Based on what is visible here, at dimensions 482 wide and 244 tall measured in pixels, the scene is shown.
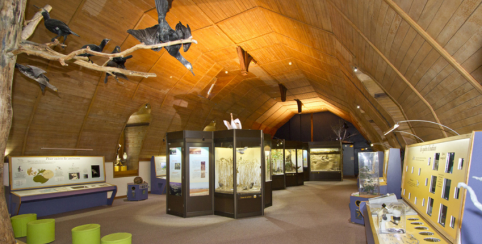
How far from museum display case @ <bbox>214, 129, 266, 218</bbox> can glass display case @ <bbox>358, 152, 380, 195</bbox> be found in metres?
2.45

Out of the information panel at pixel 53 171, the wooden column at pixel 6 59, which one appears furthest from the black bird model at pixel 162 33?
the information panel at pixel 53 171

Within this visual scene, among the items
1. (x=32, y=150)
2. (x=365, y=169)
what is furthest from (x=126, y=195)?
(x=365, y=169)

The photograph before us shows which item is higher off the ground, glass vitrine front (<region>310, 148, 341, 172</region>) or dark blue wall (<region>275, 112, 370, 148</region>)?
dark blue wall (<region>275, 112, 370, 148</region>)

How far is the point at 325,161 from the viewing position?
1703 centimetres

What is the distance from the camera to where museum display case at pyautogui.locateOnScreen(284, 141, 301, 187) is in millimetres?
13492

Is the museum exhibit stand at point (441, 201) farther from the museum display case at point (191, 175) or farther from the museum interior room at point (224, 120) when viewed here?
the museum display case at point (191, 175)

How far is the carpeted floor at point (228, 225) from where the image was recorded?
5.25 m

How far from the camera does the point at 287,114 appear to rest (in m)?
22.8


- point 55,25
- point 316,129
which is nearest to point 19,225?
point 55,25

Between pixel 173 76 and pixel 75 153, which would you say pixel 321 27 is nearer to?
pixel 173 76

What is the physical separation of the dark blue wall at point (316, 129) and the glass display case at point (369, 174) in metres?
17.2

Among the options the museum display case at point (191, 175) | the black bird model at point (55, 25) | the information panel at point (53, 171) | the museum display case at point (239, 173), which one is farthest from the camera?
the information panel at point (53, 171)

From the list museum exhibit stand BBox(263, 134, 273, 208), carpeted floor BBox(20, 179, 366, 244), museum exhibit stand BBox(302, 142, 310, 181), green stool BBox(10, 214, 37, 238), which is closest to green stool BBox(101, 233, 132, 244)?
carpeted floor BBox(20, 179, 366, 244)

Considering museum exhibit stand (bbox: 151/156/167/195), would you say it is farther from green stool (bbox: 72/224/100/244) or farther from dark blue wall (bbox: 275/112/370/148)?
dark blue wall (bbox: 275/112/370/148)
